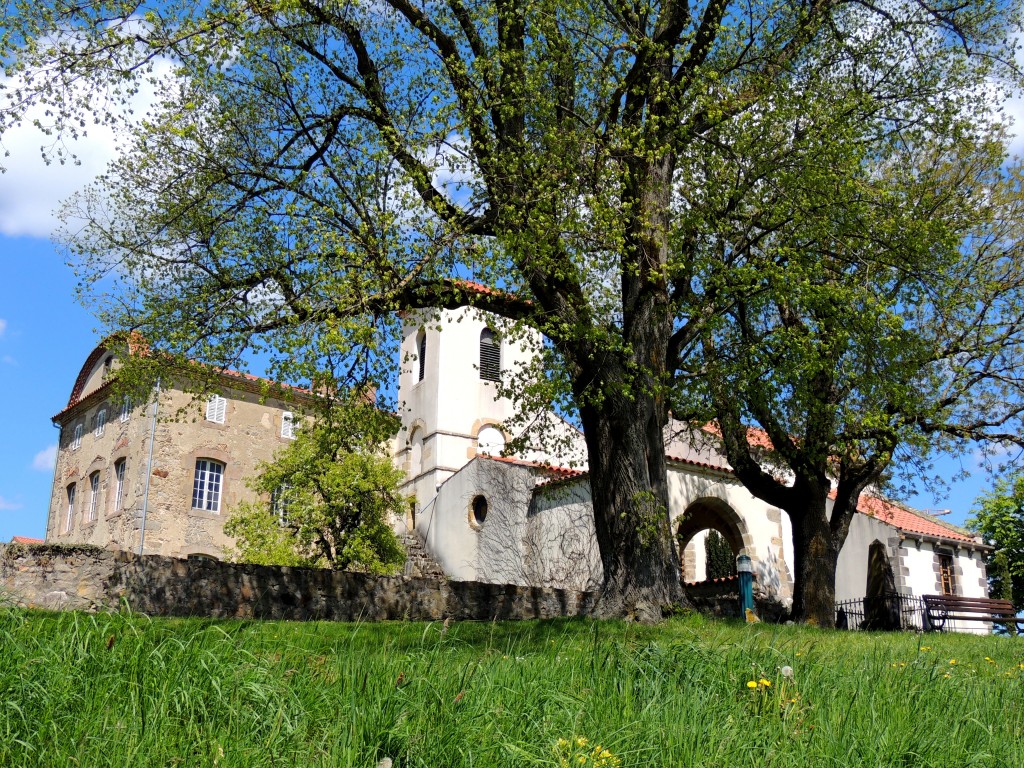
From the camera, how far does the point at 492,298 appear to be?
37.9 feet

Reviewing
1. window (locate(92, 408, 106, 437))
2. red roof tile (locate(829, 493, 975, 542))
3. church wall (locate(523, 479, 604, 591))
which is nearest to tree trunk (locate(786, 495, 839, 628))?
church wall (locate(523, 479, 604, 591))

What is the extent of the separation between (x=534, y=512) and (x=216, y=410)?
45.7 ft

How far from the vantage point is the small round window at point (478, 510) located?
993 inches

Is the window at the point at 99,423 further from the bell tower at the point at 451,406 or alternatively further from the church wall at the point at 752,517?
the church wall at the point at 752,517

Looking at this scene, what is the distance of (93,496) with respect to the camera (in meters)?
32.0

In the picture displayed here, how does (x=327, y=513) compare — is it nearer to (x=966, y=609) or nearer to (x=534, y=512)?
(x=534, y=512)

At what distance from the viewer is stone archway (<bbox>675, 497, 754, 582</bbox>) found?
77.0ft

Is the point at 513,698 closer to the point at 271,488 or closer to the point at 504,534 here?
the point at 504,534

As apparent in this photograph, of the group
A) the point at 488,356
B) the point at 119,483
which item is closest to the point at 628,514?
the point at 488,356

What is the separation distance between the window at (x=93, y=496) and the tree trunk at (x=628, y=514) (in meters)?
25.7

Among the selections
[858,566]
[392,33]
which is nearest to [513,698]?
[392,33]

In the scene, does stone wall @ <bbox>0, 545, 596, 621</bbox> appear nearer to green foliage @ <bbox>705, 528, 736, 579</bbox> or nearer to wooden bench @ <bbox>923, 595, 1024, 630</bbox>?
wooden bench @ <bbox>923, 595, 1024, 630</bbox>

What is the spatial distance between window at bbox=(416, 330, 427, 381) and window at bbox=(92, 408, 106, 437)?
11860mm

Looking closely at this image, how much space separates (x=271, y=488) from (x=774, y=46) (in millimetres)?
18014
